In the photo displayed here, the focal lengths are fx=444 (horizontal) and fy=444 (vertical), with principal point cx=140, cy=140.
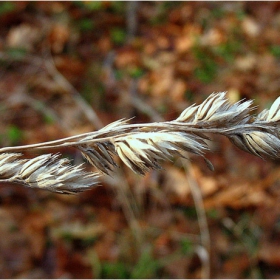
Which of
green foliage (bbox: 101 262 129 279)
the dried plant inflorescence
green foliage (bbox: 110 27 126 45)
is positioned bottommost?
green foliage (bbox: 101 262 129 279)

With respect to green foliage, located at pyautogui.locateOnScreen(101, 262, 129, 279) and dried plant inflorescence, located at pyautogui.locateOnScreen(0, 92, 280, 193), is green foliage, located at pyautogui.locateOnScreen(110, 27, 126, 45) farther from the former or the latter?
dried plant inflorescence, located at pyautogui.locateOnScreen(0, 92, 280, 193)

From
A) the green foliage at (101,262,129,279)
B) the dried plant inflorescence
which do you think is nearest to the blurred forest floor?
the green foliage at (101,262,129,279)

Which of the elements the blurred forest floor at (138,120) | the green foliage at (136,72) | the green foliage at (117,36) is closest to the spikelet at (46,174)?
the blurred forest floor at (138,120)

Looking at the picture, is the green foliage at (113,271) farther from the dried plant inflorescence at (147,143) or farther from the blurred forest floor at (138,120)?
the dried plant inflorescence at (147,143)

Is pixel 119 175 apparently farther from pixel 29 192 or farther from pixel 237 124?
pixel 237 124

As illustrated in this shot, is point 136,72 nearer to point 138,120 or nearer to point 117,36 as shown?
point 117,36

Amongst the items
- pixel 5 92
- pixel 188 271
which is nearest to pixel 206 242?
pixel 188 271

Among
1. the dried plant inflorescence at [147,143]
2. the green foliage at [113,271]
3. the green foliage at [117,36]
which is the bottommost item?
the green foliage at [113,271]
